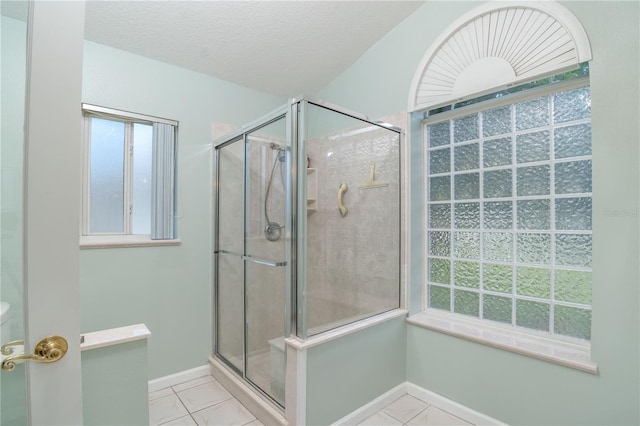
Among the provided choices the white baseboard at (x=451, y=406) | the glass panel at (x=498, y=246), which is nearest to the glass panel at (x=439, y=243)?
the glass panel at (x=498, y=246)

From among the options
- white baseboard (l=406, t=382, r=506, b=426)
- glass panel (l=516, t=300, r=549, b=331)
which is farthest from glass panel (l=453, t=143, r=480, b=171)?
white baseboard (l=406, t=382, r=506, b=426)

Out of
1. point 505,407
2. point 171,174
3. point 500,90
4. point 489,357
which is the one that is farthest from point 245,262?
→ point 500,90

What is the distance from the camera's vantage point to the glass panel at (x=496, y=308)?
6.56 feet

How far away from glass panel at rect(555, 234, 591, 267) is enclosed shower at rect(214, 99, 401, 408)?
3.23ft

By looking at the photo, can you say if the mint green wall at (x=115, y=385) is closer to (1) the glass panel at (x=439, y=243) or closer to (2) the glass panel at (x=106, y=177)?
(2) the glass panel at (x=106, y=177)

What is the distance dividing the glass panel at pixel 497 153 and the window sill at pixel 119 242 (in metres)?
2.37

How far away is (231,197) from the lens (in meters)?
2.47

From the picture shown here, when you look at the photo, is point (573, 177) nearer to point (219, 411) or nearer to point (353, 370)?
point (353, 370)

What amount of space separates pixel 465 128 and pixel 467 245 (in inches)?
33.5

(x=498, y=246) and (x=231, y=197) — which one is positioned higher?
(x=231, y=197)

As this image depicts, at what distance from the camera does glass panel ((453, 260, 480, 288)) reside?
214 cm

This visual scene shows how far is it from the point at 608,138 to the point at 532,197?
1.61ft

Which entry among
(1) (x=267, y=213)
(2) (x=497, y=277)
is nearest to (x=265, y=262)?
(1) (x=267, y=213)

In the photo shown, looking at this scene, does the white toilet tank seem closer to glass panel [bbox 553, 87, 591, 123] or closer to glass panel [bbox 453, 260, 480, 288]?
glass panel [bbox 453, 260, 480, 288]
